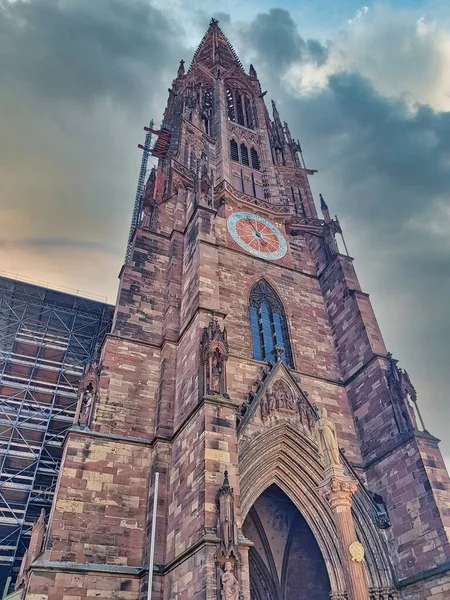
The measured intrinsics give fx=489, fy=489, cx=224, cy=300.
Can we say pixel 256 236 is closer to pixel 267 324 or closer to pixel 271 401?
pixel 267 324

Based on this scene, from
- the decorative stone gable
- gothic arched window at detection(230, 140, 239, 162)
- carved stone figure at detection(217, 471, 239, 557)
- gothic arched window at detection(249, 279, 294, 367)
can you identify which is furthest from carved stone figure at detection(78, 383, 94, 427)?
gothic arched window at detection(230, 140, 239, 162)

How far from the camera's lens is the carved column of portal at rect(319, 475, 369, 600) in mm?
6797

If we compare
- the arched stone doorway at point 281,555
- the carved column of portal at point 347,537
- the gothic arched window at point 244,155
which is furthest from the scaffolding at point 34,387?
the gothic arched window at point 244,155

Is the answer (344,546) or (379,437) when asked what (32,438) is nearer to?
(379,437)

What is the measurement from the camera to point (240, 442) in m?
11.2

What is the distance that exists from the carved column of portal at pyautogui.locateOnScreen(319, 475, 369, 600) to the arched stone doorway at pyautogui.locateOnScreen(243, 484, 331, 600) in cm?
482

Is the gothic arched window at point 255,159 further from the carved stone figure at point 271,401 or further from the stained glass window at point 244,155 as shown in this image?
the carved stone figure at point 271,401

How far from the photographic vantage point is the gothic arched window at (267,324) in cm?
1485

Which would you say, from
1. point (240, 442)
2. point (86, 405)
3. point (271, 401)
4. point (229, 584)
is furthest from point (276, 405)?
point (229, 584)

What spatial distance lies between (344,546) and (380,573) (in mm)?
4863

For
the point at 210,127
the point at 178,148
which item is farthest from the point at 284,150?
the point at 178,148

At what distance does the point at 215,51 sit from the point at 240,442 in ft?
96.5

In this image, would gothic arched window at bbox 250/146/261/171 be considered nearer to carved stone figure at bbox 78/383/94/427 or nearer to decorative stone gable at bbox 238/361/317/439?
decorative stone gable at bbox 238/361/317/439

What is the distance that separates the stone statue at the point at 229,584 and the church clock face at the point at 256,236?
37.2 ft
